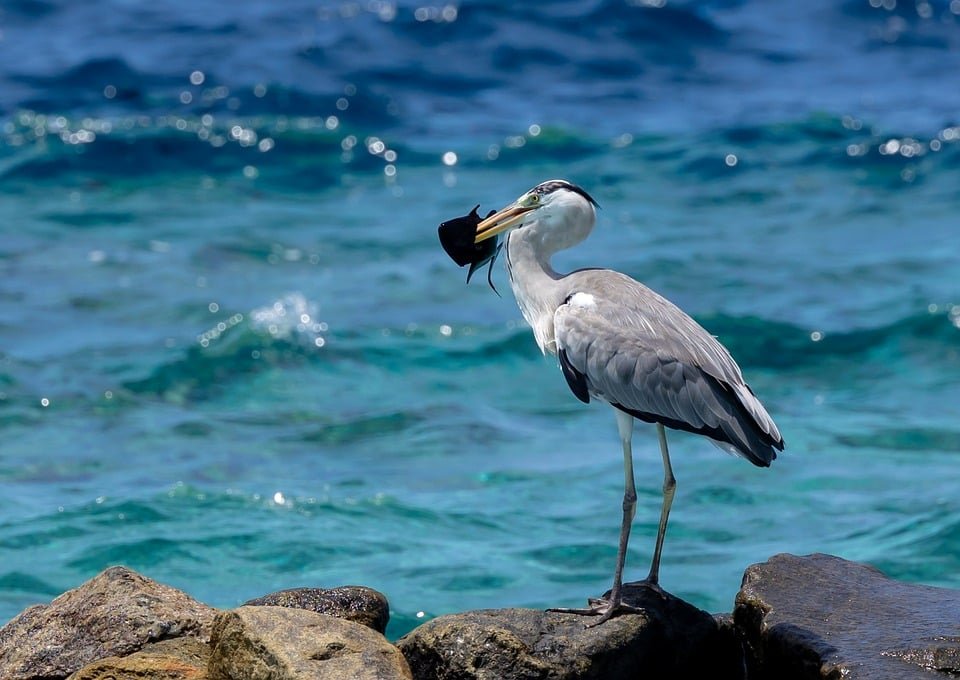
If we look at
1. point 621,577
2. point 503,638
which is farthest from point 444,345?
point 503,638

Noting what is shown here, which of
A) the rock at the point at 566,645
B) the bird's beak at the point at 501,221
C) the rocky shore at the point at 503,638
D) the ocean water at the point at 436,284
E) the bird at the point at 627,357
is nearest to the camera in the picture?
the rocky shore at the point at 503,638

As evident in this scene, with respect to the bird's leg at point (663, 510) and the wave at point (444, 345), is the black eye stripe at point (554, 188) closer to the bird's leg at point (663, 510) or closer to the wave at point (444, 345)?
the bird's leg at point (663, 510)

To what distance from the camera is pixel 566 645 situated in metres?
5.60

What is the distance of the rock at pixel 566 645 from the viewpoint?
217 inches

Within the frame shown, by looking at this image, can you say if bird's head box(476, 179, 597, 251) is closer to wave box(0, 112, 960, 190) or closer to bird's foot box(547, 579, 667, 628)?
bird's foot box(547, 579, 667, 628)

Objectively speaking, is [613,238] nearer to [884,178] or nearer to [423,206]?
[423,206]

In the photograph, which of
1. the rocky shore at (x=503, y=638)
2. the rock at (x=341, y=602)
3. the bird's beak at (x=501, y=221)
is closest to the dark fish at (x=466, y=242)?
the bird's beak at (x=501, y=221)

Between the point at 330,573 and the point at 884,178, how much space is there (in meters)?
10.9

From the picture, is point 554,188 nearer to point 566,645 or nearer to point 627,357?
point 627,357

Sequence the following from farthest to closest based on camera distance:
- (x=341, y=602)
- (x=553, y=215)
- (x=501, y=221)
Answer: (x=501, y=221) < (x=553, y=215) < (x=341, y=602)

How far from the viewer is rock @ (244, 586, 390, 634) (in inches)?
242

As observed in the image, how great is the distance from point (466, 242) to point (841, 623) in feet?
8.17

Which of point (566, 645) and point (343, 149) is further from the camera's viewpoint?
point (343, 149)

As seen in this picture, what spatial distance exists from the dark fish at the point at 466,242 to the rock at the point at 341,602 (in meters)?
1.54
